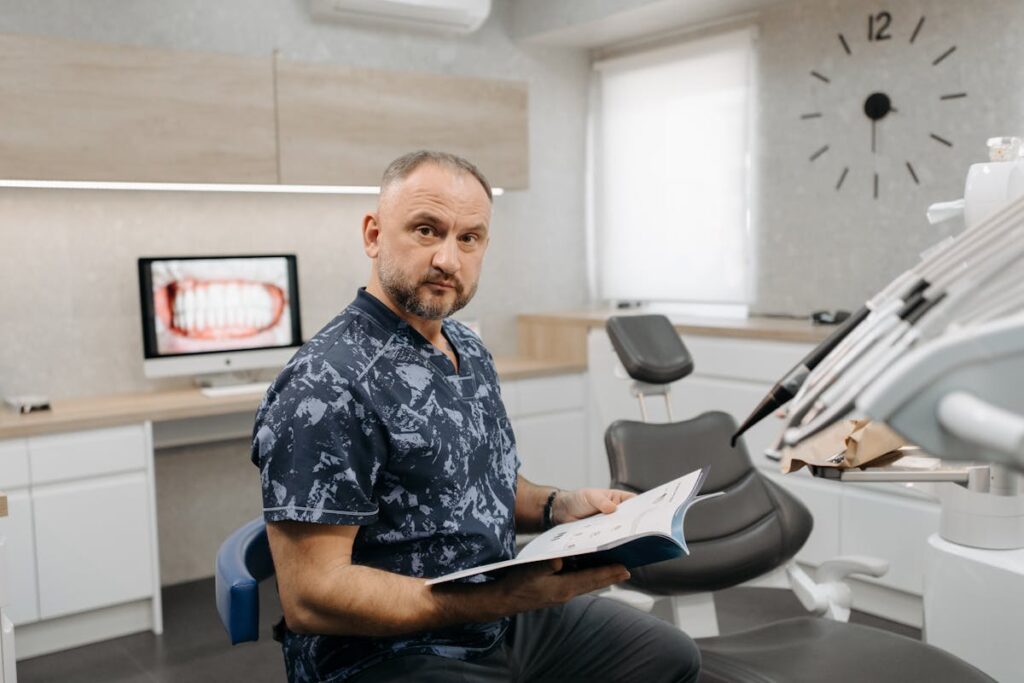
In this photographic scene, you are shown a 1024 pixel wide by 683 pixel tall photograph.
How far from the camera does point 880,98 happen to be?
3.82 meters

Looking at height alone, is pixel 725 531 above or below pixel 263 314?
below

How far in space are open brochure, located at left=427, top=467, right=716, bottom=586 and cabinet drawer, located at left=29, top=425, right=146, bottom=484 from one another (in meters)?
2.19

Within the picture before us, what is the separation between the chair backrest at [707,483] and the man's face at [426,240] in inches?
34.5

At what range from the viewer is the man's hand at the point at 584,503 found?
1682 millimetres

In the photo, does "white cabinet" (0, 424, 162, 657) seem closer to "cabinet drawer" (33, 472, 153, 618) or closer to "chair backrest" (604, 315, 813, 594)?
"cabinet drawer" (33, 472, 153, 618)

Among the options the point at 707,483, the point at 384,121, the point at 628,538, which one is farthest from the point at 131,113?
the point at 628,538

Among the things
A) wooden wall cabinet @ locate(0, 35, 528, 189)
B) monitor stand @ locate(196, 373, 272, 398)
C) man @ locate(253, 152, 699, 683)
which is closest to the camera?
man @ locate(253, 152, 699, 683)

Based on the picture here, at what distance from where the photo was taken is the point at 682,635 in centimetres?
175

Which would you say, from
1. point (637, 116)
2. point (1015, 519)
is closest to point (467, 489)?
point (1015, 519)

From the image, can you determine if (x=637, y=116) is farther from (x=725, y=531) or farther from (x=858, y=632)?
(x=858, y=632)

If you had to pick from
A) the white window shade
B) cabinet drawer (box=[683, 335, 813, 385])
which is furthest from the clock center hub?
cabinet drawer (box=[683, 335, 813, 385])

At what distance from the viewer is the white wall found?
359 centimetres

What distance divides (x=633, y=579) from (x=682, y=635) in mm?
438

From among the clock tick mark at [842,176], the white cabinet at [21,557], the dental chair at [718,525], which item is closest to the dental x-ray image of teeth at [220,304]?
the white cabinet at [21,557]
